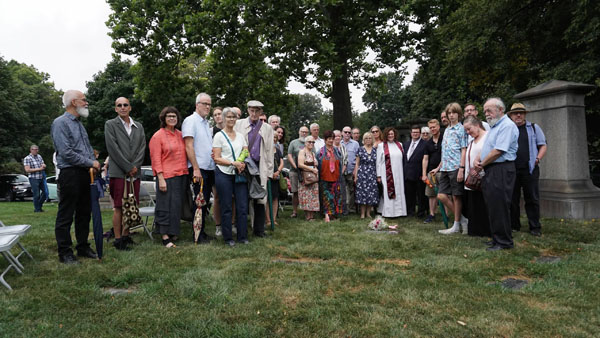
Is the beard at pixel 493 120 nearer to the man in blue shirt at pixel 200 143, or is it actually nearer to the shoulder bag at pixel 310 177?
the shoulder bag at pixel 310 177

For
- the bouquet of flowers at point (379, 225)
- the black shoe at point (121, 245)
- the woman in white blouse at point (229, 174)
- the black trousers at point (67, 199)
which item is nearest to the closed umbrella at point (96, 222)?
the black trousers at point (67, 199)

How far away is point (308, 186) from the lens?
7.93 metres

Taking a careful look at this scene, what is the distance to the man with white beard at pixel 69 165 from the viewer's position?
463cm

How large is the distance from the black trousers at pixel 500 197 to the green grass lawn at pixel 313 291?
23 cm

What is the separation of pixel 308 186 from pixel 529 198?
3.77m

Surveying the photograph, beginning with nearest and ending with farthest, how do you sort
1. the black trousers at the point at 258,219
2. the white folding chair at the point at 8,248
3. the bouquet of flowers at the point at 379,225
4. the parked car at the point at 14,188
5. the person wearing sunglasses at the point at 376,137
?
the white folding chair at the point at 8,248
the black trousers at the point at 258,219
the bouquet of flowers at the point at 379,225
the person wearing sunglasses at the point at 376,137
the parked car at the point at 14,188

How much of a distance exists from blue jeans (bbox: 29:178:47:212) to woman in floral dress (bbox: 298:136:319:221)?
8.29 metres

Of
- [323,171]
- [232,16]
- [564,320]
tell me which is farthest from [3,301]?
[232,16]

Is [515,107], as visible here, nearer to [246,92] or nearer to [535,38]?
[535,38]

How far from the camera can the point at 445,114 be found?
6750 millimetres

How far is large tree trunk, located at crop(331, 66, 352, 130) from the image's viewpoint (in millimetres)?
13898

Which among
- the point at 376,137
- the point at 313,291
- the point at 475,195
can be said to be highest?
the point at 376,137

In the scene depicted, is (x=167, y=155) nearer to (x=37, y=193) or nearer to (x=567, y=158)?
(x=567, y=158)

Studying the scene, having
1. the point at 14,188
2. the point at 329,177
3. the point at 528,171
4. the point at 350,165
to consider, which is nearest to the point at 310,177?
the point at 329,177
